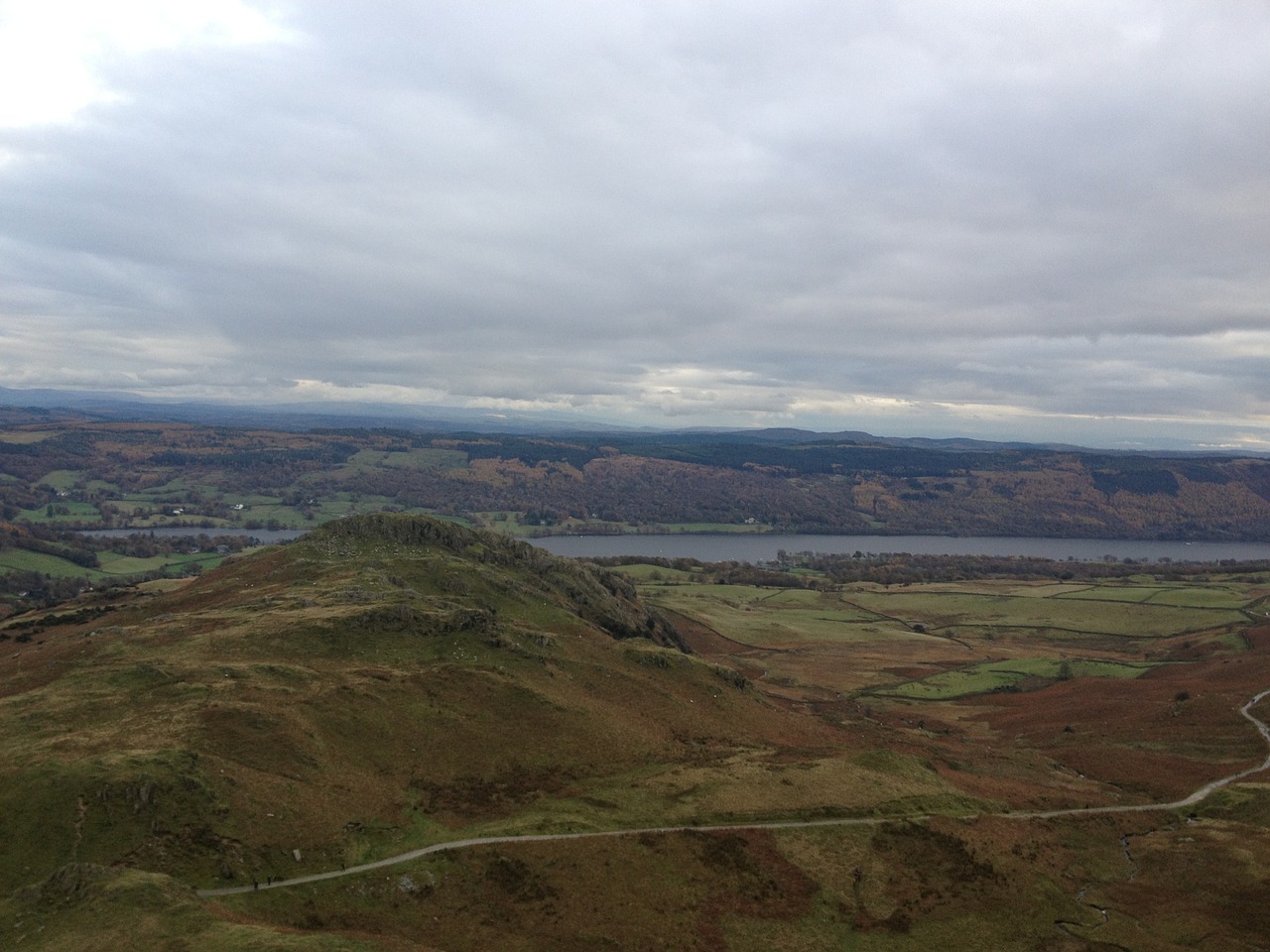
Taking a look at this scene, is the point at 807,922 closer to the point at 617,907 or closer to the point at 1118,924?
the point at 617,907

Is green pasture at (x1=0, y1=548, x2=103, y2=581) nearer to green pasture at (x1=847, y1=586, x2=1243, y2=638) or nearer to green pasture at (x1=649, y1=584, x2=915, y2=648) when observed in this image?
green pasture at (x1=649, y1=584, x2=915, y2=648)

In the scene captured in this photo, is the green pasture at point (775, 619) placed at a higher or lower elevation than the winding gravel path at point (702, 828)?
lower

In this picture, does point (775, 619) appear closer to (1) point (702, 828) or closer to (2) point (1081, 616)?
(2) point (1081, 616)

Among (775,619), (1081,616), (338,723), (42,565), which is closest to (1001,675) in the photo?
(775,619)

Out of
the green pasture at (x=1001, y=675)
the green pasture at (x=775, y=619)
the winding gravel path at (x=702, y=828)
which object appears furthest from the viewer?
the green pasture at (x=775, y=619)

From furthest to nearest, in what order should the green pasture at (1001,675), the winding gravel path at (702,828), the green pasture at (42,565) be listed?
1. the green pasture at (42,565)
2. the green pasture at (1001,675)
3. the winding gravel path at (702,828)

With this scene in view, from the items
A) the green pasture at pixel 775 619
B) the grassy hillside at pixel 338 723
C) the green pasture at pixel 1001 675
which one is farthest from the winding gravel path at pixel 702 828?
the green pasture at pixel 775 619

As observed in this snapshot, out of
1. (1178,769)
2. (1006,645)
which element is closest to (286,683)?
(1178,769)

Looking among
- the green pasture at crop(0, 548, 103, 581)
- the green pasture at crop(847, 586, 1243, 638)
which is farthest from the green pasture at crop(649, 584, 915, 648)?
the green pasture at crop(0, 548, 103, 581)

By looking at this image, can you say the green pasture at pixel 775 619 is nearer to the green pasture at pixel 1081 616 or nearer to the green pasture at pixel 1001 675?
the green pasture at pixel 1081 616
